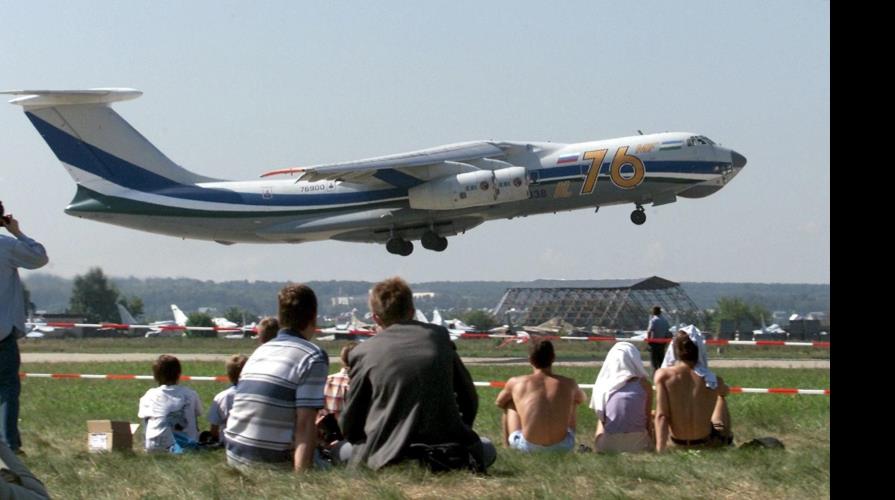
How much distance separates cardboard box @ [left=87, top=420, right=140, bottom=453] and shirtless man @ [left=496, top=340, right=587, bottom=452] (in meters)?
2.60

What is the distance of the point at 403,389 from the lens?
6.21 m

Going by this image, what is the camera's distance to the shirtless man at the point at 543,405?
336 inches

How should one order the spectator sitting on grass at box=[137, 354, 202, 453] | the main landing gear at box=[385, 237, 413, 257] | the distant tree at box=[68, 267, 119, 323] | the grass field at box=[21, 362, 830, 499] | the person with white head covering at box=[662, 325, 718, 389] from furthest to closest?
1. the distant tree at box=[68, 267, 119, 323]
2. the main landing gear at box=[385, 237, 413, 257]
3. the person with white head covering at box=[662, 325, 718, 389]
4. the spectator sitting on grass at box=[137, 354, 202, 453]
5. the grass field at box=[21, 362, 830, 499]

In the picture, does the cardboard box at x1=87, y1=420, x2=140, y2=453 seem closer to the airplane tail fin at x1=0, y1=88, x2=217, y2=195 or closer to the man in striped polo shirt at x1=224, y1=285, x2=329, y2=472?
the man in striped polo shirt at x1=224, y1=285, x2=329, y2=472

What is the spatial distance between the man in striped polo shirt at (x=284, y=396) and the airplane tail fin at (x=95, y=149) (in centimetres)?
3111

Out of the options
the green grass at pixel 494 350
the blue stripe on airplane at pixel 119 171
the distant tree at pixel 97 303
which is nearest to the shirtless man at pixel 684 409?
the green grass at pixel 494 350

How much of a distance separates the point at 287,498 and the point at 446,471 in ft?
2.72

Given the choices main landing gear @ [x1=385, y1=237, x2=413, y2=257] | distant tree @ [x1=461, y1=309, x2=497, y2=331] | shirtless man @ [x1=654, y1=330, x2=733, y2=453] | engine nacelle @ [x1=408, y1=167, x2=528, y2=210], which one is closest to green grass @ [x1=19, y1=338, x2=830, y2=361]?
main landing gear @ [x1=385, y1=237, x2=413, y2=257]

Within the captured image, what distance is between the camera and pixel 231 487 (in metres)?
6.18

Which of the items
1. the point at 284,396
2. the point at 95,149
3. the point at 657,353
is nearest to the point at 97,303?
the point at 95,149

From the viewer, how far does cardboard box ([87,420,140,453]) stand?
338 inches

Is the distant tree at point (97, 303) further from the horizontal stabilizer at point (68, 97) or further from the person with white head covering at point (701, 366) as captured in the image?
the person with white head covering at point (701, 366)

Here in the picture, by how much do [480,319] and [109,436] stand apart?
206 ft

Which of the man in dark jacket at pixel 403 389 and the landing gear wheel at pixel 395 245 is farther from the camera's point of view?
the landing gear wheel at pixel 395 245
